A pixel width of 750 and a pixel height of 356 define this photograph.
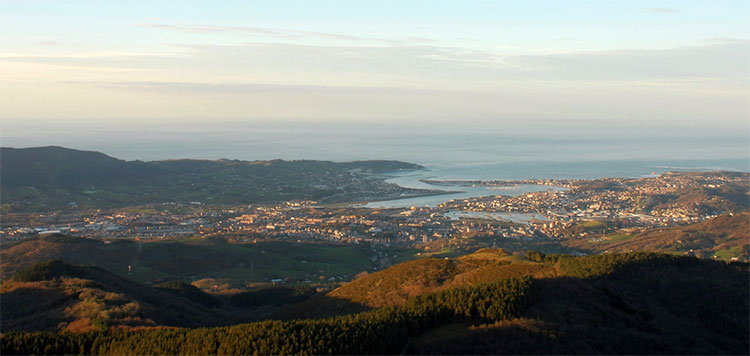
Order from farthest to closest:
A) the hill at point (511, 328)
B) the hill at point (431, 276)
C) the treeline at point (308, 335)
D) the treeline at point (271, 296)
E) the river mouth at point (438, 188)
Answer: the river mouth at point (438, 188)
the treeline at point (271, 296)
the hill at point (431, 276)
the hill at point (511, 328)
the treeline at point (308, 335)

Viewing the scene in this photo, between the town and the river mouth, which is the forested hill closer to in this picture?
the river mouth

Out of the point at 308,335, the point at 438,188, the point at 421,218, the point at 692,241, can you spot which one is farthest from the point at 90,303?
the point at 438,188

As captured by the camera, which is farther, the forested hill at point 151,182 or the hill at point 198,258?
the forested hill at point 151,182

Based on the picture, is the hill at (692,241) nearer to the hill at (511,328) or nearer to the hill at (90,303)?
the hill at (511,328)

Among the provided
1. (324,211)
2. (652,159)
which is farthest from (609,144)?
(324,211)

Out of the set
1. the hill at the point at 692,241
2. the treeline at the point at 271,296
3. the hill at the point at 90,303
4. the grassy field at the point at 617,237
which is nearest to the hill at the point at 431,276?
the treeline at the point at 271,296

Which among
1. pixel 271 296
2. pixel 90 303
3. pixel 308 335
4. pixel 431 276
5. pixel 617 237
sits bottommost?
pixel 271 296

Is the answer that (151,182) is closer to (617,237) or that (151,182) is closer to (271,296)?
(271,296)
